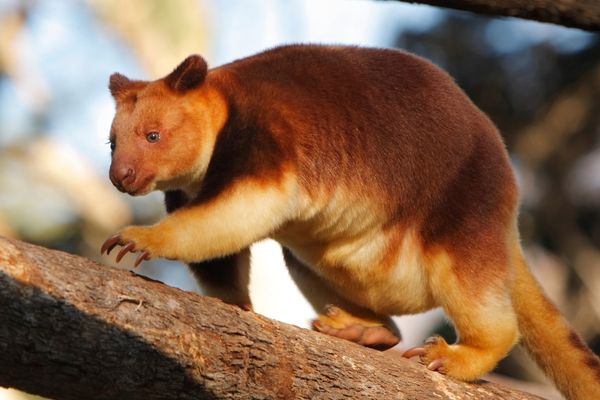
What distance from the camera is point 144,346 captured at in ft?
12.8

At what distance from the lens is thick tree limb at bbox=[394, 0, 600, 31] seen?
5246 mm

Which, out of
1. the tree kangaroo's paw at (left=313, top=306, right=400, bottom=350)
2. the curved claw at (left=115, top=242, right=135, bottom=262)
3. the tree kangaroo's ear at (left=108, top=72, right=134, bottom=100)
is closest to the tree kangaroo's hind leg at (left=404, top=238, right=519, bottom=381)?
the tree kangaroo's paw at (left=313, top=306, right=400, bottom=350)

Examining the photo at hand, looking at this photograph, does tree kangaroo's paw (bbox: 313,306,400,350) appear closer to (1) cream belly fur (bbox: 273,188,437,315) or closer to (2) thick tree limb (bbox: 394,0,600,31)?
(1) cream belly fur (bbox: 273,188,437,315)

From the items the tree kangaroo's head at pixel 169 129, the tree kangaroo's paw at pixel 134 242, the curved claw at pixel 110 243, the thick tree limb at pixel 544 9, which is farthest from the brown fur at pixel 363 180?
the thick tree limb at pixel 544 9

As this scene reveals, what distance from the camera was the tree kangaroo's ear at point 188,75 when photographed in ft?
16.9

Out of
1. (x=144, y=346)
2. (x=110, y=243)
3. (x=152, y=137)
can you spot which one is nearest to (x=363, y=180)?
(x=152, y=137)

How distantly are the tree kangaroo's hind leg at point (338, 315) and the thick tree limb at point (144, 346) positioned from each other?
2.46 feet

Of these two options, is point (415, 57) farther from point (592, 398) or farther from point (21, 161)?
point (21, 161)

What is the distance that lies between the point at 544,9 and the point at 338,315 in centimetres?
201

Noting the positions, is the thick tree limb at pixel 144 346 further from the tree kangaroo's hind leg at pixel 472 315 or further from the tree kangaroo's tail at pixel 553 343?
the tree kangaroo's tail at pixel 553 343

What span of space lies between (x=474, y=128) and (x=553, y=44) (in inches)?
505

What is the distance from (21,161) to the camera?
1622 centimetres

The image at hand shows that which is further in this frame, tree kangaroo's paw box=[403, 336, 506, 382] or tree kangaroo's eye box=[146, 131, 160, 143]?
tree kangaroo's paw box=[403, 336, 506, 382]

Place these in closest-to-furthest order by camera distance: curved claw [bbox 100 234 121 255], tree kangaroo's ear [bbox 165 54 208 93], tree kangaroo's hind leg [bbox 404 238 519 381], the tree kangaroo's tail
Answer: curved claw [bbox 100 234 121 255] → tree kangaroo's ear [bbox 165 54 208 93] → tree kangaroo's hind leg [bbox 404 238 519 381] → the tree kangaroo's tail
